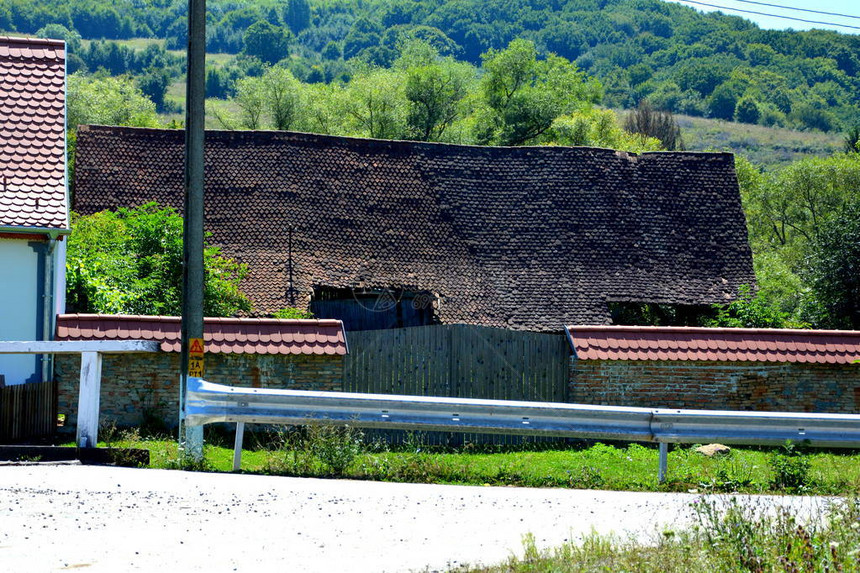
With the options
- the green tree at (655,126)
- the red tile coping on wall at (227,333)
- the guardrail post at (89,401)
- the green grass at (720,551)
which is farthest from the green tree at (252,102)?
the green grass at (720,551)

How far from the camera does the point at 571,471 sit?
11.6 m

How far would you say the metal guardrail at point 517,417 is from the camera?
37.9 feet

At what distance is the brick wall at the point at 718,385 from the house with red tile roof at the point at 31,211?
26.8 feet

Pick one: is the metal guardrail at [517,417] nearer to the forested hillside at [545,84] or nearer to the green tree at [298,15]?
the forested hillside at [545,84]

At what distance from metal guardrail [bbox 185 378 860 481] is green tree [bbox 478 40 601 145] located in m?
37.4

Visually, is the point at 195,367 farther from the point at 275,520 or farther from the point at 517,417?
the point at 275,520

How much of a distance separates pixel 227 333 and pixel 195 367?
3097mm

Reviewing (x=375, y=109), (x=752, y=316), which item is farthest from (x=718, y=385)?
(x=375, y=109)

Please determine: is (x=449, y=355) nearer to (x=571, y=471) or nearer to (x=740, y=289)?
(x=571, y=471)

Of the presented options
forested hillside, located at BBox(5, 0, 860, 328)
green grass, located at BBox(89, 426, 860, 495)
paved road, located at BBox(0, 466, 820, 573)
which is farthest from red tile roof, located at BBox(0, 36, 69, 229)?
forested hillside, located at BBox(5, 0, 860, 328)

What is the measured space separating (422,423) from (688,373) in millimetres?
6168

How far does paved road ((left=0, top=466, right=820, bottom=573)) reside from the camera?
7148 millimetres

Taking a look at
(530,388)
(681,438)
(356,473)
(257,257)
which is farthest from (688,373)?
(257,257)

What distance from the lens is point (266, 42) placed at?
146m
